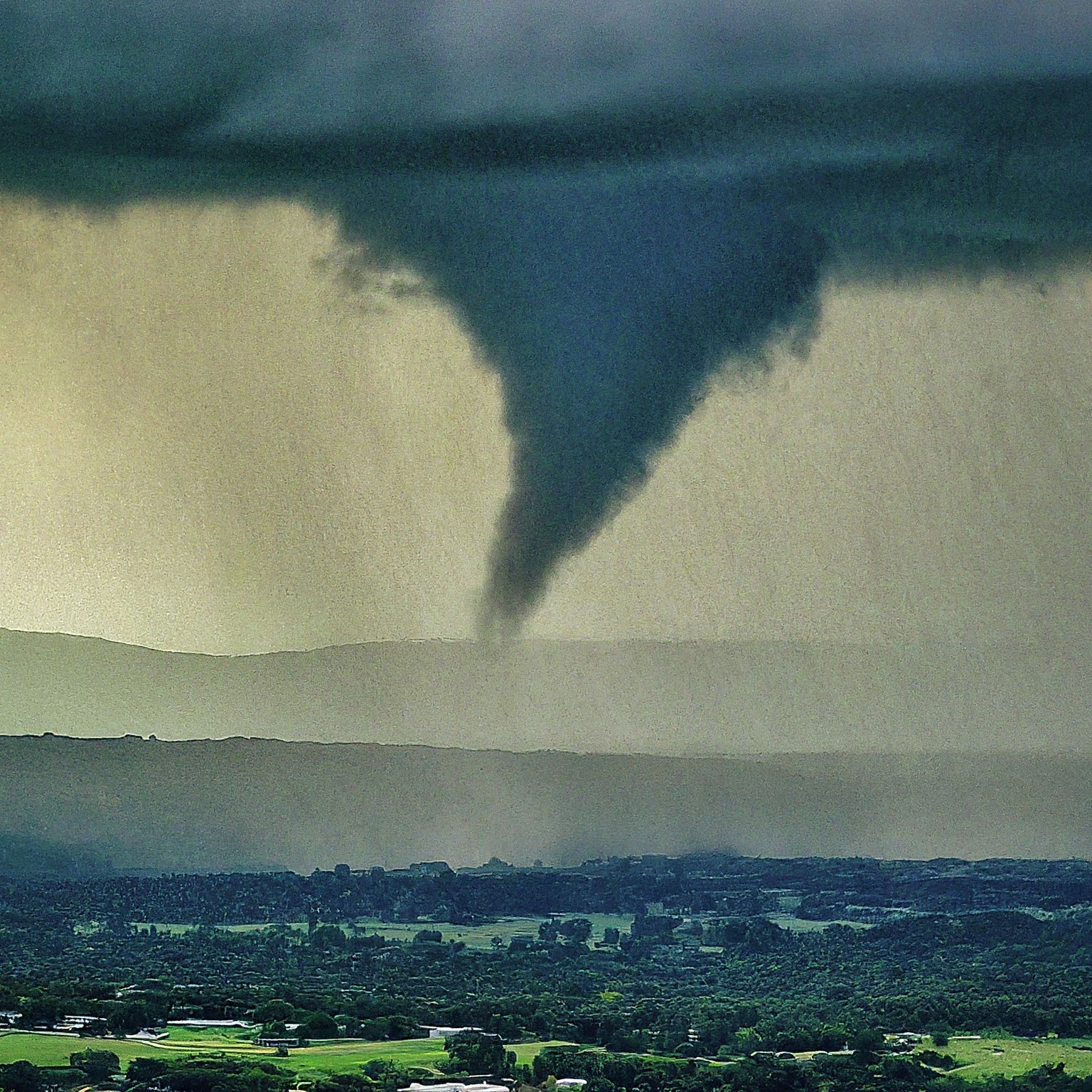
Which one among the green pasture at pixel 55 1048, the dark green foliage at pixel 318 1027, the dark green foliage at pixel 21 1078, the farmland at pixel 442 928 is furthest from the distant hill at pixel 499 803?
the dark green foliage at pixel 21 1078

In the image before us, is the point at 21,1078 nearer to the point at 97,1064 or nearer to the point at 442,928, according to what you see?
the point at 97,1064

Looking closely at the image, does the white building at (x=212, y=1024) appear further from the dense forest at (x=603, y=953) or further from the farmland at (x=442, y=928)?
the farmland at (x=442, y=928)

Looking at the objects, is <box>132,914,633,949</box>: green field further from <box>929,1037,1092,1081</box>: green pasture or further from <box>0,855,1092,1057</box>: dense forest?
<box>929,1037,1092,1081</box>: green pasture

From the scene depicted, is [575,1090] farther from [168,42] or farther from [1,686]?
[168,42]

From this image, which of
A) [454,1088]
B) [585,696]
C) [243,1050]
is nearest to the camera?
[454,1088]

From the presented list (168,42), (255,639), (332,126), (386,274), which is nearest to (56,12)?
(168,42)

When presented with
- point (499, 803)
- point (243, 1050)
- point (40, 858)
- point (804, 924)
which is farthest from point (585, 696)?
point (40, 858)
